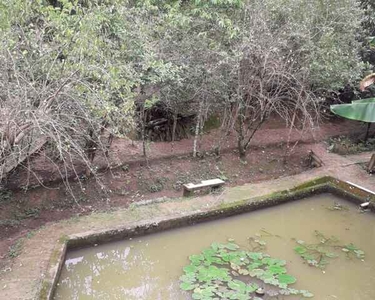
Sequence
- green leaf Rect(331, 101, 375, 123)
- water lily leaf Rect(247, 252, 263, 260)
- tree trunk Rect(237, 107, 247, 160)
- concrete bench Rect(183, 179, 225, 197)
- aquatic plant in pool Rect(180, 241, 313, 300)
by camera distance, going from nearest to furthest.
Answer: aquatic plant in pool Rect(180, 241, 313, 300) < water lily leaf Rect(247, 252, 263, 260) < concrete bench Rect(183, 179, 225, 197) < green leaf Rect(331, 101, 375, 123) < tree trunk Rect(237, 107, 247, 160)

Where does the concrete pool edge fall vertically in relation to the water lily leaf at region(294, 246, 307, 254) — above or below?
above

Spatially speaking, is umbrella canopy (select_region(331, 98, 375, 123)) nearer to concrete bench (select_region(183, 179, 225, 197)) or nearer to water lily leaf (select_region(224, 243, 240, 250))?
concrete bench (select_region(183, 179, 225, 197))

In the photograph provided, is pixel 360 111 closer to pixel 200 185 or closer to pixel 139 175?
pixel 200 185

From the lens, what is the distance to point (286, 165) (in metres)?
10.6

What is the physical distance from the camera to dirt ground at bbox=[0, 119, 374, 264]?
7.52 metres

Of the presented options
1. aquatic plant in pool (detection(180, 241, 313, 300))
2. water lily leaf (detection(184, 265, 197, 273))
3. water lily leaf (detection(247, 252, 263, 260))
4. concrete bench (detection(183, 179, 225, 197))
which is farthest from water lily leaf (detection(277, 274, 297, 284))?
concrete bench (detection(183, 179, 225, 197))

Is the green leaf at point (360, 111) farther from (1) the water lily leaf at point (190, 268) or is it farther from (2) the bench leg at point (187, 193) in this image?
(1) the water lily leaf at point (190, 268)

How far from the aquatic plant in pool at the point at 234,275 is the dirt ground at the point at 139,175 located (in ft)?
6.34

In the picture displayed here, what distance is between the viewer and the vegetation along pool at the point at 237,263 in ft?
19.9

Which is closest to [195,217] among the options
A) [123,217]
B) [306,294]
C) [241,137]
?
[123,217]

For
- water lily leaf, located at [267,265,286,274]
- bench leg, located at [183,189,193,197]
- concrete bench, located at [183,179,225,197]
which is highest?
concrete bench, located at [183,179,225,197]

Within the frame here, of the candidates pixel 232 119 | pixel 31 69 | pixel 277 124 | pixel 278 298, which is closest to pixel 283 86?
pixel 232 119

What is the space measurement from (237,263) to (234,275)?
0.83 feet

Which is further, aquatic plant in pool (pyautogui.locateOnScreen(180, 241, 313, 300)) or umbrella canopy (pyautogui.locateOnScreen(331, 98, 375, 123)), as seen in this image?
umbrella canopy (pyautogui.locateOnScreen(331, 98, 375, 123))
